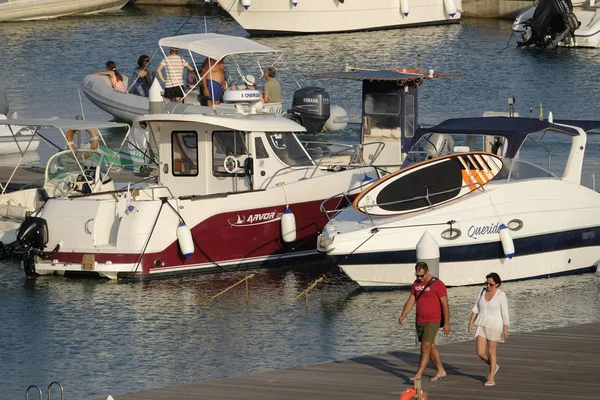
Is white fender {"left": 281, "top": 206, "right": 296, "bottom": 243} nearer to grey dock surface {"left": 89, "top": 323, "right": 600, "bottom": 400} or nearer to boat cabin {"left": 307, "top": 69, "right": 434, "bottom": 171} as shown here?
boat cabin {"left": 307, "top": 69, "right": 434, "bottom": 171}

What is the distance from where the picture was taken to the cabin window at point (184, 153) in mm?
21969

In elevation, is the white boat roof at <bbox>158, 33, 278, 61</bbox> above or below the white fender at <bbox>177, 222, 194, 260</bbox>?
above

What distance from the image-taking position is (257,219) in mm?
21109

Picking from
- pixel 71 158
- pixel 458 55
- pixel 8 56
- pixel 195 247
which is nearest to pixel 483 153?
pixel 195 247

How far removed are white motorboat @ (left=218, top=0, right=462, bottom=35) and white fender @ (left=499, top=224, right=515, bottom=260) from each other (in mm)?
34651

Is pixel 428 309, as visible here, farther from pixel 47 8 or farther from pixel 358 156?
pixel 47 8

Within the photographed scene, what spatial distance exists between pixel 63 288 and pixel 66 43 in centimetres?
3366

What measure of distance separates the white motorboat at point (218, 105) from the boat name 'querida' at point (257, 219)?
2216 mm

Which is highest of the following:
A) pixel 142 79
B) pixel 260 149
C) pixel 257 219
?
pixel 260 149

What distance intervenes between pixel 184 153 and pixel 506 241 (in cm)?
567

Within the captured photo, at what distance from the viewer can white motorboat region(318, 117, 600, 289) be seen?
63.4ft

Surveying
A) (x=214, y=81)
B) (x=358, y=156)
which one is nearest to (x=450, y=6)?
(x=214, y=81)

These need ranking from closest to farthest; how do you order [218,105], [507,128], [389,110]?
1. [507,128]
2. [389,110]
3. [218,105]

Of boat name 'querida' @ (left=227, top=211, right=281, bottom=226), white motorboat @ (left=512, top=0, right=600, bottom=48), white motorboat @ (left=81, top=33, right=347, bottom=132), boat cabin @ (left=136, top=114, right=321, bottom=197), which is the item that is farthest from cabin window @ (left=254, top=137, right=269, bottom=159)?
white motorboat @ (left=512, top=0, right=600, bottom=48)
